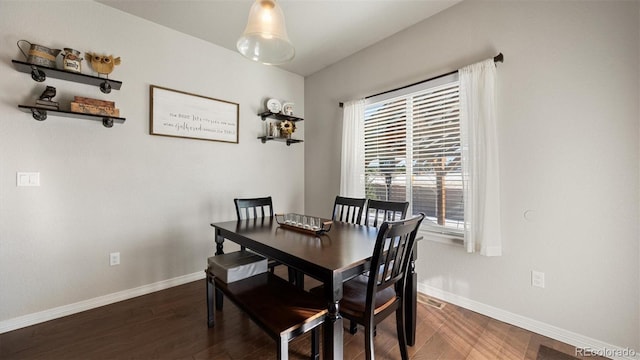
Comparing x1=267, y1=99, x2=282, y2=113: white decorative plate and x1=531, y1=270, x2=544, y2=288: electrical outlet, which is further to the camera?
x1=267, y1=99, x2=282, y2=113: white decorative plate

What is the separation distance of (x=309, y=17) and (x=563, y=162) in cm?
246

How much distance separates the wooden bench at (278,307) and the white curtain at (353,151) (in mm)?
1573

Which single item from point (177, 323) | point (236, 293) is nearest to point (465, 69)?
point (236, 293)

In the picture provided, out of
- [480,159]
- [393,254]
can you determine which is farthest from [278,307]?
[480,159]

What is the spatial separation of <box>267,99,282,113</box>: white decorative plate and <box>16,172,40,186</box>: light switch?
233 cm

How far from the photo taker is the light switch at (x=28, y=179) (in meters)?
1.98

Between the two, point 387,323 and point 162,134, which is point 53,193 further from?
point 387,323

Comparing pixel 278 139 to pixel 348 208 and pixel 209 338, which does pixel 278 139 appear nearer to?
pixel 348 208

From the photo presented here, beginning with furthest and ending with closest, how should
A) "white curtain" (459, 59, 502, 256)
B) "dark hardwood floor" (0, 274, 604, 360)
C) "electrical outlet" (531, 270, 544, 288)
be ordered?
"white curtain" (459, 59, 502, 256)
"electrical outlet" (531, 270, 544, 288)
"dark hardwood floor" (0, 274, 604, 360)

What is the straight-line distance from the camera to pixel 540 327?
6.22 ft

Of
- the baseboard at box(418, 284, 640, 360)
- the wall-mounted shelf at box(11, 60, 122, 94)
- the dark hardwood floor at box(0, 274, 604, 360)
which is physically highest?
the wall-mounted shelf at box(11, 60, 122, 94)

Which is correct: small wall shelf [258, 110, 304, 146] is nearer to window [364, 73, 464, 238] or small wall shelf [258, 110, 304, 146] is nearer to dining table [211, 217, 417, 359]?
window [364, 73, 464, 238]

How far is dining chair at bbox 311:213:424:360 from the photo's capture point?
126cm


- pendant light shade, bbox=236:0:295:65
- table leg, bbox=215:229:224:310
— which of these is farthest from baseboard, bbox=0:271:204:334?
pendant light shade, bbox=236:0:295:65
